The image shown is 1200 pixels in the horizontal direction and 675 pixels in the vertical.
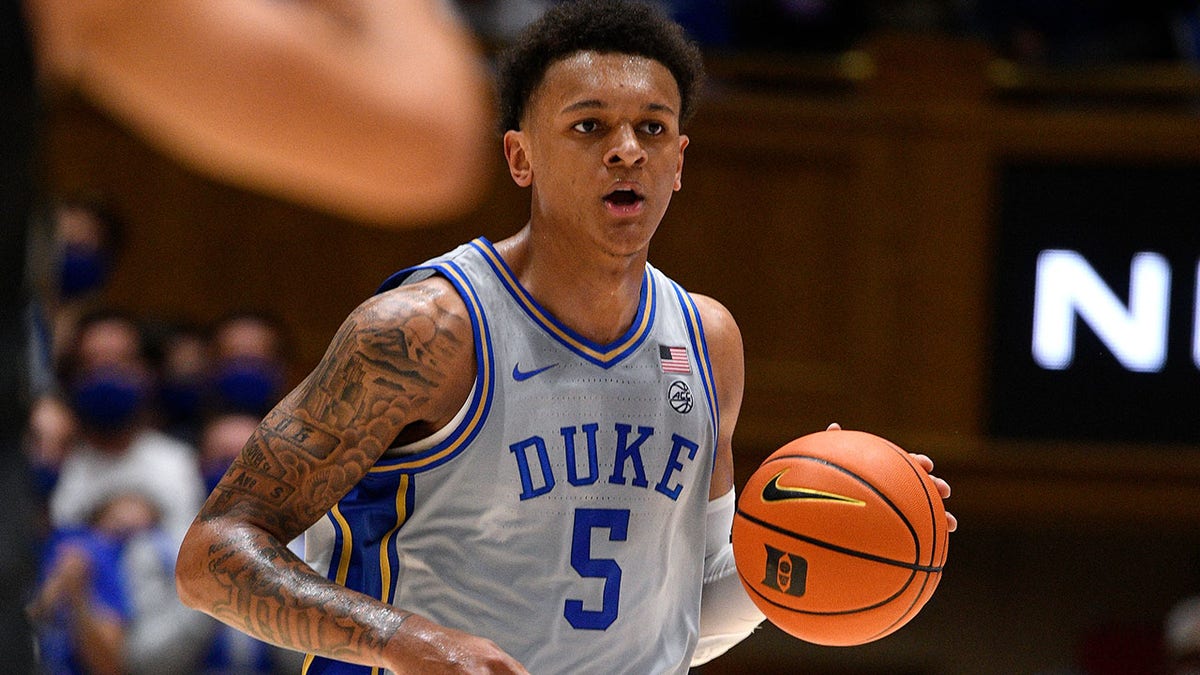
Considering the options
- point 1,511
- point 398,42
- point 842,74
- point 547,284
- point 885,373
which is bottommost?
point 1,511

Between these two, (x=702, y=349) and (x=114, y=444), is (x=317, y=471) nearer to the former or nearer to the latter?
(x=702, y=349)

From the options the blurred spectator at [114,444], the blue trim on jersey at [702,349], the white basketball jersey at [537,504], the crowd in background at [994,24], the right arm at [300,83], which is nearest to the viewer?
the right arm at [300,83]

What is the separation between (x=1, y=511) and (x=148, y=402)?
206 inches

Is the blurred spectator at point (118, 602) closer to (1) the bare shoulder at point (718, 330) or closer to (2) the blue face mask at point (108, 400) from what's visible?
(2) the blue face mask at point (108, 400)

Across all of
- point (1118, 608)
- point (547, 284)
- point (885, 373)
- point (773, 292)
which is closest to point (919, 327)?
point (885, 373)

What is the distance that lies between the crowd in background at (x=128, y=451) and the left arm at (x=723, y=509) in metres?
2.41

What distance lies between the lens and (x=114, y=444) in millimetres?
5965

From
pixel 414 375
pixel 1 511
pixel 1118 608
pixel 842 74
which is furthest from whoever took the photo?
pixel 1118 608

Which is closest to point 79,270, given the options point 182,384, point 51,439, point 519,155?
point 182,384

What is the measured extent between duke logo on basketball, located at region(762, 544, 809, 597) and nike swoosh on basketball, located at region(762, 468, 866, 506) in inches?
3.7

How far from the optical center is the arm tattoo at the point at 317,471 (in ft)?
8.36

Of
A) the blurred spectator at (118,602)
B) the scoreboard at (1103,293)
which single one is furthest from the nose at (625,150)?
the scoreboard at (1103,293)

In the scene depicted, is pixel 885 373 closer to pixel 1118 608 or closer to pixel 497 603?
pixel 1118 608

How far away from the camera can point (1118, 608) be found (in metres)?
7.40
